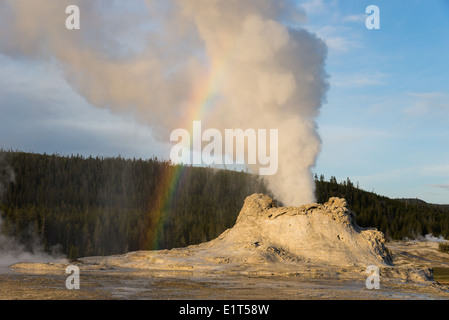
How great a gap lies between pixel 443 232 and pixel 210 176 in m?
67.0

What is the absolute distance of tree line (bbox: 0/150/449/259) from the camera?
82.9 m

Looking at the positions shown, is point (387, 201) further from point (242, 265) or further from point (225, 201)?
point (242, 265)

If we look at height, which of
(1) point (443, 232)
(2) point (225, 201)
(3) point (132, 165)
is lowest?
(1) point (443, 232)

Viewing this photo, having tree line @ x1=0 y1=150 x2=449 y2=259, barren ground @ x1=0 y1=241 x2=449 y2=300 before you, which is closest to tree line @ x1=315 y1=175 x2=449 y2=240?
tree line @ x1=0 y1=150 x2=449 y2=259

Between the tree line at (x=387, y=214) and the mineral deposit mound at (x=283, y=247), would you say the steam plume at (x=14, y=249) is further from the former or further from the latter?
the tree line at (x=387, y=214)

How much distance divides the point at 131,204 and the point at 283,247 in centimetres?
9060

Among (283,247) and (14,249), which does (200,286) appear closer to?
(283,247)

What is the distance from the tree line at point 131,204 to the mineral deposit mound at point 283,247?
73.6 ft

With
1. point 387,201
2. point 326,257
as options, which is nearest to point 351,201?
point 387,201

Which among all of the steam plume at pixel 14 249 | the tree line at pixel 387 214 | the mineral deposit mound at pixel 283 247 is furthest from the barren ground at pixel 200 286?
the tree line at pixel 387 214

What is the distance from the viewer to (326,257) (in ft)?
112

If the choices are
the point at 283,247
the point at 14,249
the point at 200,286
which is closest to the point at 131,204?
the point at 14,249

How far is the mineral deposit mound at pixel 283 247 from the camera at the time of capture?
33000 millimetres

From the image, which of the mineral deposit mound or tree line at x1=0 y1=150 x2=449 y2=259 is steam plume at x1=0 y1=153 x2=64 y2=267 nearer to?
tree line at x1=0 y1=150 x2=449 y2=259
